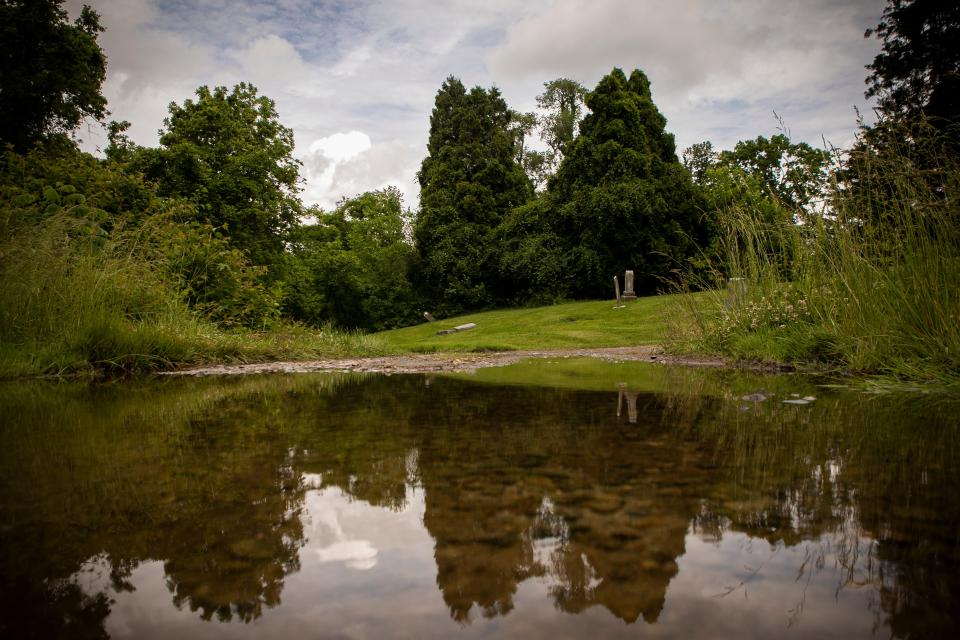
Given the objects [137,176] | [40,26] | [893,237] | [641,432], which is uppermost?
[40,26]

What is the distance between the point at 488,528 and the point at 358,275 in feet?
100.0

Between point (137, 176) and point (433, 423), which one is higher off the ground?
point (137, 176)

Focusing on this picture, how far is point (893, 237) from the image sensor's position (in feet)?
13.1

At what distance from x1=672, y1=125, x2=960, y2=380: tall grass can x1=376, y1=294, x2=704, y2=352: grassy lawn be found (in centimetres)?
193

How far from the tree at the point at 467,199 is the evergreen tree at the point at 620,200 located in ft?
13.5

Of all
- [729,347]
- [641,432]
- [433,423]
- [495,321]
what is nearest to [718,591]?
[641,432]

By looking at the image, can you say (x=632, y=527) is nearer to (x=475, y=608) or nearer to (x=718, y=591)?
(x=718, y=591)

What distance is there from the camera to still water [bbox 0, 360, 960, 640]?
2.85 feet

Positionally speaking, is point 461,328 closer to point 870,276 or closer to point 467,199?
point 467,199

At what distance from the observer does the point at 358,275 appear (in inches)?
1211

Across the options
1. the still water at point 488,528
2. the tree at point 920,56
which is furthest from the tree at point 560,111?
the still water at point 488,528

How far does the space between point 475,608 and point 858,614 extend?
604 millimetres

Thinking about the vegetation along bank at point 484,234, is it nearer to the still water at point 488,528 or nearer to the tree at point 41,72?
the tree at point 41,72

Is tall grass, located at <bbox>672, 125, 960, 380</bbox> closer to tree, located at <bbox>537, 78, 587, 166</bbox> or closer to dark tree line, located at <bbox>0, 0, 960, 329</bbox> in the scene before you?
dark tree line, located at <bbox>0, 0, 960, 329</bbox>
